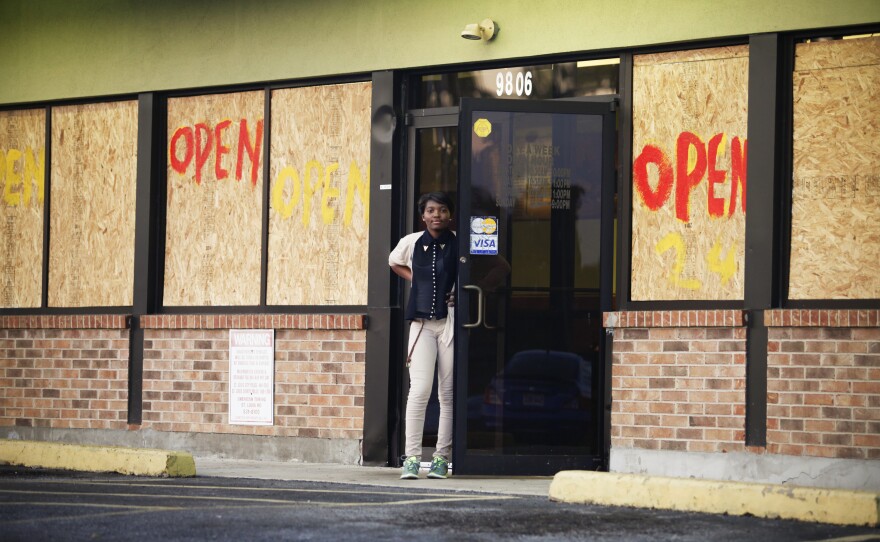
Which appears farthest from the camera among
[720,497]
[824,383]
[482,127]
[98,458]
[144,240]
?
[144,240]

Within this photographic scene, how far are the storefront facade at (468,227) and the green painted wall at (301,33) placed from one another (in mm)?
26

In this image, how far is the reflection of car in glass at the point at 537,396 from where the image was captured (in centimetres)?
1077

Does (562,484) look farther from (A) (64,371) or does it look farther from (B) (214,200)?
(A) (64,371)

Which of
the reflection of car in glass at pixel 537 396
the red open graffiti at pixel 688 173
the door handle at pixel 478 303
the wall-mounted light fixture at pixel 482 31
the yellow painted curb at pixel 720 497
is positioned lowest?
the yellow painted curb at pixel 720 497

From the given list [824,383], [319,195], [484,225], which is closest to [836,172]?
[824,383]

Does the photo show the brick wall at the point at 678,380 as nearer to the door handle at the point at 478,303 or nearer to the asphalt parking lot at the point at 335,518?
the door handle at the point at 478,303

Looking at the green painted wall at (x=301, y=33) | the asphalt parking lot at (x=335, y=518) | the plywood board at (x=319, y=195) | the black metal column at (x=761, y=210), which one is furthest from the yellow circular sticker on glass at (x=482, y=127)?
the asphalt parking lot at (x=335, y=518)

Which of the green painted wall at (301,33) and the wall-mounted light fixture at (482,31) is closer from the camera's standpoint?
the green painted wall at (301,33)

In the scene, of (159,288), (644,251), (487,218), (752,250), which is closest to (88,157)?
(159,288)

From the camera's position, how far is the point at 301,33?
1249 centimetres

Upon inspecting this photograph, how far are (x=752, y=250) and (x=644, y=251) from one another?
0.86m

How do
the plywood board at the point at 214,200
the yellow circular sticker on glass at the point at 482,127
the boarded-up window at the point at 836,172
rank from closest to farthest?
the boarded-up window at the point at 836,172 < the yellow circular sticker on glass at the point at 482,127 < the plywood board at the point at 214,200

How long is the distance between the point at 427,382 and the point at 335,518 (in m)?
3.23

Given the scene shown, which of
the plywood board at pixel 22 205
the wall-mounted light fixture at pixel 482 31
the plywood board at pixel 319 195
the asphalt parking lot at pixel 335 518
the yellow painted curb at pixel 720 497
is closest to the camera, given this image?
the asphalt parking lot at pixel 335 518
